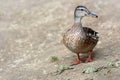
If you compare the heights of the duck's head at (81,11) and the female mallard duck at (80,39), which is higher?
the duck's head at (81,11)

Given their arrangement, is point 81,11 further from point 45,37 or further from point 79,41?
point 45,37

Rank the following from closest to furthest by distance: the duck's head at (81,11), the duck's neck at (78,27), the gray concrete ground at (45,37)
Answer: the gray concrete ground at (45,37)
the duck's neck at (78,27)
the duck's head at (81,11)

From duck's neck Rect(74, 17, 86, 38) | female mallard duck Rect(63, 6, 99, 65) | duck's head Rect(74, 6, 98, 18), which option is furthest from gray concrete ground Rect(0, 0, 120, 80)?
duck's head Rect(74, 6, 98, 18)

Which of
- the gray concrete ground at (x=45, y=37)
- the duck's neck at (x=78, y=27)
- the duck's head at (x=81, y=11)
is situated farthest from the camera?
the duck's head at (x=81, y=11)

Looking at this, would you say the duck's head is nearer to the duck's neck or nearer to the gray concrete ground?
the duck's neck

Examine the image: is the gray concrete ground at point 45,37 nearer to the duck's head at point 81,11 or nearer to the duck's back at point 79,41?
the duck's back at point 79,41

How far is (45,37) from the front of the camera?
12.0 meters

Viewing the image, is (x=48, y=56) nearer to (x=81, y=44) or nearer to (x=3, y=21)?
(x=81, y=44)

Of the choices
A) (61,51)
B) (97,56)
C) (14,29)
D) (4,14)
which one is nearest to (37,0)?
(4,14)

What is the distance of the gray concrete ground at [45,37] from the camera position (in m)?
9.00

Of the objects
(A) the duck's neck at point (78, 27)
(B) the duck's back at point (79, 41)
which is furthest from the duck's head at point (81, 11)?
(B) the duck's back at point (79, 41)

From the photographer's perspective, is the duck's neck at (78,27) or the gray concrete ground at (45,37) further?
the duck's neck at (78,27)

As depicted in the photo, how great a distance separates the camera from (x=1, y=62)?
1048 cm

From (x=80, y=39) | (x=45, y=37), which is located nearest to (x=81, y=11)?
(x=80, y=39)
